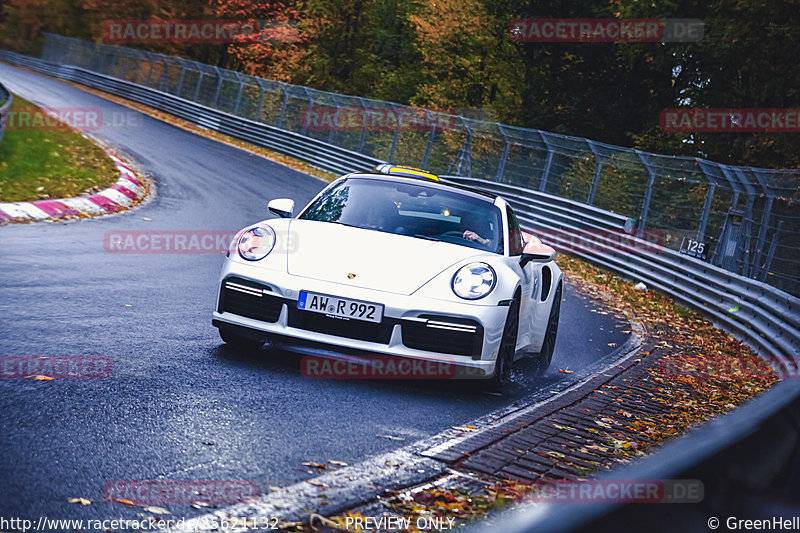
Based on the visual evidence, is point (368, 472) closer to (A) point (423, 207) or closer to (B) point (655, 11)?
(A) point (423, 207)

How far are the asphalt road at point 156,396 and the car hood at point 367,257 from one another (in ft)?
2.21

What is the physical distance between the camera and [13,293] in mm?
7066

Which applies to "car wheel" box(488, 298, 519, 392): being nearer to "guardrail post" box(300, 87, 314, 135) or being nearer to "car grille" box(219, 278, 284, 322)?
"car grille" box(219, 278, 284, 322)

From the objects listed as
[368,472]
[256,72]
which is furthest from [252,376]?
[256,72]

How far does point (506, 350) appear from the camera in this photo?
6.43 metres

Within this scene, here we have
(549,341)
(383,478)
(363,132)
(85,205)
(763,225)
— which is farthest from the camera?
(363,132)

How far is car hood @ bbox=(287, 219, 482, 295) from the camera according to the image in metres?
5.99

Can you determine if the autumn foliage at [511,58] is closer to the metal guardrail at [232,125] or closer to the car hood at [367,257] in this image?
the metal guardrail at [232,125]

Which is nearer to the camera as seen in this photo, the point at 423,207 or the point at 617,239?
the point at 423,207

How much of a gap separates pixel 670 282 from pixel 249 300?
1081 cm

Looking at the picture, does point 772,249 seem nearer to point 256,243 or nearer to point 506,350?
point 506,350

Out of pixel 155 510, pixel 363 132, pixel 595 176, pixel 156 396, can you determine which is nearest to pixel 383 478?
pixel 155 510

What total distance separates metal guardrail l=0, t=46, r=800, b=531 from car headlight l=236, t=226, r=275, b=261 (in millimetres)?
3374

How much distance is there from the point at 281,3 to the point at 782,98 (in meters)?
33.8
